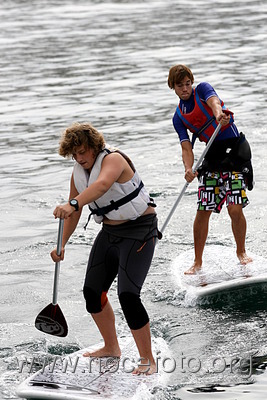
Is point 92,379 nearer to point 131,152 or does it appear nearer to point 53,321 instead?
point 53,321

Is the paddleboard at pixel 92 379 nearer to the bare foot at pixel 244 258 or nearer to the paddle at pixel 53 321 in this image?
the paddle at pixel 53 321

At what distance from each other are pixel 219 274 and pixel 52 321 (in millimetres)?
2444

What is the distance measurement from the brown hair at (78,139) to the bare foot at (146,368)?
177cm

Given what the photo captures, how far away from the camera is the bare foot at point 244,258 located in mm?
9086

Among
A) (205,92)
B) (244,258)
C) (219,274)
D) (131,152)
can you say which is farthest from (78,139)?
(131,152)

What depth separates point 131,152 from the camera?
569 inches

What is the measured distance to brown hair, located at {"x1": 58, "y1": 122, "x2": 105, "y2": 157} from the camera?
21.1 ft

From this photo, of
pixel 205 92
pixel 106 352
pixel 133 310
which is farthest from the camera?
pixel 205 92

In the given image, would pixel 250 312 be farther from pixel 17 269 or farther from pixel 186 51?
pixel 186 51

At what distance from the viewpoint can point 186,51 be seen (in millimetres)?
24266

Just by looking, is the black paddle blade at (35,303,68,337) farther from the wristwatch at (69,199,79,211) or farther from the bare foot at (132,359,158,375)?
the wristwatch at (69,199,79,211)

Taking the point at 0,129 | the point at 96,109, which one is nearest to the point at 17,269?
the point at 0,129

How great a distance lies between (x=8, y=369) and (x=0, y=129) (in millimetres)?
10173

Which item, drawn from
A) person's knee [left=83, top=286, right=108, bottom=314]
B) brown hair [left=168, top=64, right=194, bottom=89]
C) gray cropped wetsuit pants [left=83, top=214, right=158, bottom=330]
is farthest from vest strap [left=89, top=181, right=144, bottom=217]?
brown hair [left=168, top=64, right=194, bottom=89]
